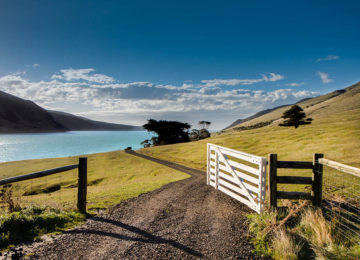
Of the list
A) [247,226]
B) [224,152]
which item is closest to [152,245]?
[247,226]

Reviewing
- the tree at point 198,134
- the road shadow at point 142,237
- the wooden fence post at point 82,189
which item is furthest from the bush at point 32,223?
the tree at point 198,134

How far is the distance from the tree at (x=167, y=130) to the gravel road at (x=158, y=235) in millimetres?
76386

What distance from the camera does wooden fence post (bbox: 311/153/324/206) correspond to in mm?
6696

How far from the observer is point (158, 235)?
17.9 feet

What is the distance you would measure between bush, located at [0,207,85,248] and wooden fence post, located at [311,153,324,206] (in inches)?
305

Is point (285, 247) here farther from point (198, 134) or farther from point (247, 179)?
point (198, 134)

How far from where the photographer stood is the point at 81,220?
6375mm

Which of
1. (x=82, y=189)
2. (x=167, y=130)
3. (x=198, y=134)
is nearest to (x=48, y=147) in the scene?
(x=167, y=130)

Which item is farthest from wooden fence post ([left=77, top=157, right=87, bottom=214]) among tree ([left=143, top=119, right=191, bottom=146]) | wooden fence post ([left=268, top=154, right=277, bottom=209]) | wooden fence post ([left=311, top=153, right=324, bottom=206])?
tree ([left=143, top=119, right=191, bottom=146])

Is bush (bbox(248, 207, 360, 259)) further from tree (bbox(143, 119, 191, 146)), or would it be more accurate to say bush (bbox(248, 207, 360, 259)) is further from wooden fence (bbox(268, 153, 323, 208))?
tree (bbox(143, 119, 191, 146))

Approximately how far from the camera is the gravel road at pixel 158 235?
4.56 m

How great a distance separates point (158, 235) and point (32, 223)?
11.6ft

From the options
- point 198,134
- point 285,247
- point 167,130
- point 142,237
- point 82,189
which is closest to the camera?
point 285,247

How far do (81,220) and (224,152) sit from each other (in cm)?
705
